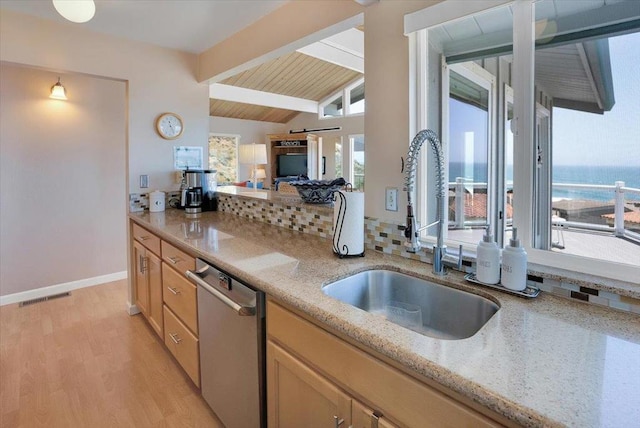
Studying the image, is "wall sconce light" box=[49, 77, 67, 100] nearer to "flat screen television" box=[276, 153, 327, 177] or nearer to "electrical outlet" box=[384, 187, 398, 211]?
"electrical outlet" box=[384, 187, 398, 211]

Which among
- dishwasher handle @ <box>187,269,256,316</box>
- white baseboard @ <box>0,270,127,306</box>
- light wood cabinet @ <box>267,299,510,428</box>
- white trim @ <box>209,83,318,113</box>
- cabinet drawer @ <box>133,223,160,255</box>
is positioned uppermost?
white trim @ <box>209,83,318,113</box>

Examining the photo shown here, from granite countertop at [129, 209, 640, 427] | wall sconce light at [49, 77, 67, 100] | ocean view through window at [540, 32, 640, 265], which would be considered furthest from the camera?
wall sconce light at [49, 77, 67, 100]

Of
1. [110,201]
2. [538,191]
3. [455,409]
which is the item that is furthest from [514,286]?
[110,201]

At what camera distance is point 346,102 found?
795 centimetres

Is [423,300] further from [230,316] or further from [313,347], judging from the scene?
[230,316]

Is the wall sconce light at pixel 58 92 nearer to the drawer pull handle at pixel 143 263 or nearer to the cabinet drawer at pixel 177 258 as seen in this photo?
the drawer pull handle at pixel 143 263

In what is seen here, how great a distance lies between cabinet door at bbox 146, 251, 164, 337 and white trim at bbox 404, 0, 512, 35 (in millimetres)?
1966

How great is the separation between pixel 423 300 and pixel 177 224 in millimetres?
1773

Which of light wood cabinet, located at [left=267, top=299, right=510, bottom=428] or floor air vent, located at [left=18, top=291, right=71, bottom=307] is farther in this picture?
floor air vent, located at [left=18, top=291, right=71, bottom=307]

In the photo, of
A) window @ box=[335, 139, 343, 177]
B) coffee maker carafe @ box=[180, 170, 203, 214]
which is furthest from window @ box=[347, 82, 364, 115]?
coffee maker carafe @ box=[180, 170, 203, 214]

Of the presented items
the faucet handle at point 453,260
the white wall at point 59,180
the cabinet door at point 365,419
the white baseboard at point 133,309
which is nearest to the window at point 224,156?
the white wall at point 59,180

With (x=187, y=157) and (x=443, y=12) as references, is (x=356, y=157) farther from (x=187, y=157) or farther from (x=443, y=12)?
(x=443, y=12)

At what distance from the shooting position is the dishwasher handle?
125cm

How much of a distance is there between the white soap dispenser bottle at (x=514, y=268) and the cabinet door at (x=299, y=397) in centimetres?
63
